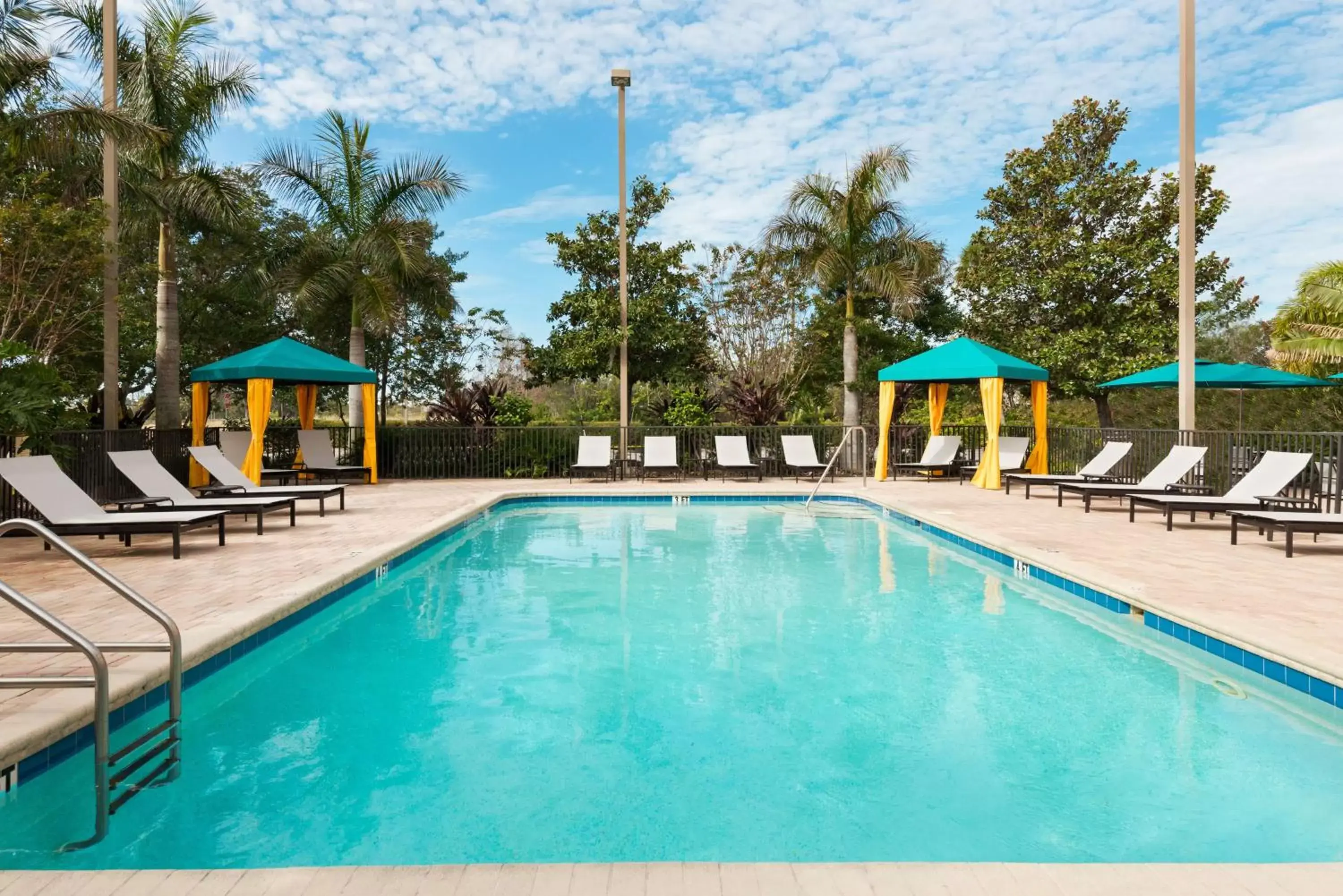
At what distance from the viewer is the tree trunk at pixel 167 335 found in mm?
13852

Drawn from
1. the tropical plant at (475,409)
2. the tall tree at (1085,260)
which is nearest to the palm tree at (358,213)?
the tropical plant at (475,409)

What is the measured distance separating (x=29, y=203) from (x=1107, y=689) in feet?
46.4

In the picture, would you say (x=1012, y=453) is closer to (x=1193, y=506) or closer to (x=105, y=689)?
(x=1193, y=506)

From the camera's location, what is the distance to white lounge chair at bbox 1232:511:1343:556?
707 centimetres

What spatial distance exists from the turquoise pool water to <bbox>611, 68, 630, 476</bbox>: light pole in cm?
1038

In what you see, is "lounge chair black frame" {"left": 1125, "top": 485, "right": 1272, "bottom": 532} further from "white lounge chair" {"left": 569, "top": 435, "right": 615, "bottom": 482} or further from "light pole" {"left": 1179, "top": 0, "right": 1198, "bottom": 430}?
"white lounge chair" {"left": 569, "top": 435, "right": 615, "bottom": 482}

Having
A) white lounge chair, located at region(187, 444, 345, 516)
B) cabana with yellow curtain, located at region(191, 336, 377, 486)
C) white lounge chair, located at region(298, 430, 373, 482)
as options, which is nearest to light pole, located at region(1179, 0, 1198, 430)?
white lounge chair, located at region(187, 444, 345, 516)

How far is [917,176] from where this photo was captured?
1697 cm

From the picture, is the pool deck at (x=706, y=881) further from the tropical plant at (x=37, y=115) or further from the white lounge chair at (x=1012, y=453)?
the white lounge chair at (x=1012, y=453)

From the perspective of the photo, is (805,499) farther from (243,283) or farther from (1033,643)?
(243,283)

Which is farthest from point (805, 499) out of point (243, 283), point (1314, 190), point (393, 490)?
point (1314, 190)

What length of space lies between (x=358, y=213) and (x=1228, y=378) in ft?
54.0

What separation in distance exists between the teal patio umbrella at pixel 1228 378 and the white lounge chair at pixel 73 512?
14.2 metres

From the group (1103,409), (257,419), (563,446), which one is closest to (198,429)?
(257,419)
